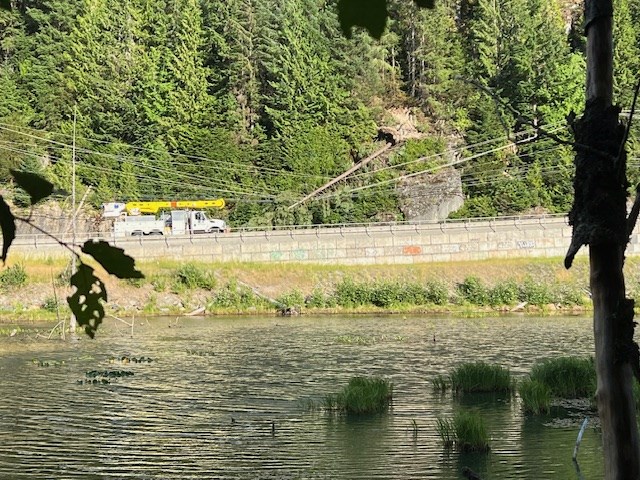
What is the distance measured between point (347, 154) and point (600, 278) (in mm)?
81398

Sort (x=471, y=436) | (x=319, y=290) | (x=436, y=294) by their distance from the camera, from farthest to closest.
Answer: (x=319, y=290) → (x=436, y=294) → (x=471, y=436)

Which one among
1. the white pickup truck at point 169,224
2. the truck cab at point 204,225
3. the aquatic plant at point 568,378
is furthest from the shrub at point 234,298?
the aquatic plant at point 568,378

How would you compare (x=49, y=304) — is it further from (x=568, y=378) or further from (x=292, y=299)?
(x=568, y=378)

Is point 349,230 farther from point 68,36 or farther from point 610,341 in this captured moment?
point 610,341

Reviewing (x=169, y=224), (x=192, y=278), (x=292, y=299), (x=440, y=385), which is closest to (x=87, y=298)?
(x=440, y=385)

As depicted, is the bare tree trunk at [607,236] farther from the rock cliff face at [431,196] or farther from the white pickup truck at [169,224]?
the rock cliff face at [431,196]

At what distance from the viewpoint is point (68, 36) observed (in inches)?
3457

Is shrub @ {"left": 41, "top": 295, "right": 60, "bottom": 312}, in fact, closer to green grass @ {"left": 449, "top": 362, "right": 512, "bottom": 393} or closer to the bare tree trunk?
green grass @ {"left": 449, "top": 362, "right": 512, "bottom": 393}

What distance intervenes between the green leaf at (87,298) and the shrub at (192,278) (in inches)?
2168

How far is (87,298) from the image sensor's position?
2322 millimetres

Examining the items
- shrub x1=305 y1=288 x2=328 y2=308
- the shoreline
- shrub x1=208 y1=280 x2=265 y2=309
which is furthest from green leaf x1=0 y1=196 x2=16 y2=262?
shrub x1=305 y1=288 x2=328 y2=308

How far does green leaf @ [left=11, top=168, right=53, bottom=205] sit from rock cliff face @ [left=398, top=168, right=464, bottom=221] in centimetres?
7836

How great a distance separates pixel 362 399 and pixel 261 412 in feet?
8.91

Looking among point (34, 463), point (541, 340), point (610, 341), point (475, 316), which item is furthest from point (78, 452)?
point (475, 316)
